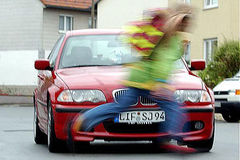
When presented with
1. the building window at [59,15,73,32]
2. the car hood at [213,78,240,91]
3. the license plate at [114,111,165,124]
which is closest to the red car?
the license plate at [114,111,165,124]

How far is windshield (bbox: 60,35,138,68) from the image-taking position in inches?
400

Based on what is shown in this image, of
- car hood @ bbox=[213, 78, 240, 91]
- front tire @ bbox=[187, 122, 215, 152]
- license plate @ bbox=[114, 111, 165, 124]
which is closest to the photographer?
license plate @ bbox=[114, 111, 165, 124]

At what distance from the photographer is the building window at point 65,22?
51906mm

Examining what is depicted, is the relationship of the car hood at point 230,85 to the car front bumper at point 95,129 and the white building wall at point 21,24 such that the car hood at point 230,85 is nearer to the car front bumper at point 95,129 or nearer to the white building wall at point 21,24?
the car front bumper at point 95,129

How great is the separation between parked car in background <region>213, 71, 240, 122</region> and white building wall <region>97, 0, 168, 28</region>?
23437mm

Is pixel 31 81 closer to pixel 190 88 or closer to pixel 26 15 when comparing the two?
pixel 26 15

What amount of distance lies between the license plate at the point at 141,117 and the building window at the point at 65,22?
43317 mm

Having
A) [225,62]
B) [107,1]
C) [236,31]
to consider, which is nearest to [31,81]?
[107,1]

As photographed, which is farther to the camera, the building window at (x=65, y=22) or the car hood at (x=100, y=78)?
the building window at (x=65, y=22)

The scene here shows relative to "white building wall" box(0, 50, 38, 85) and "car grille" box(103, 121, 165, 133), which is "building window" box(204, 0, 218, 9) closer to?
"white building wall" box(0, 50, 38, 85)

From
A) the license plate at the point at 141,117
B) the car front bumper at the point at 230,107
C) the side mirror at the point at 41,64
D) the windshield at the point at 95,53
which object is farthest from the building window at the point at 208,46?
the license plate at the point at 141,117

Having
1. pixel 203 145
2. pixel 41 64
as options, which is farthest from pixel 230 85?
pixel 41 64

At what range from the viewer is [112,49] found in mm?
10273

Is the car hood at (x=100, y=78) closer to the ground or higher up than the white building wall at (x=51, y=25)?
closer to the ground
